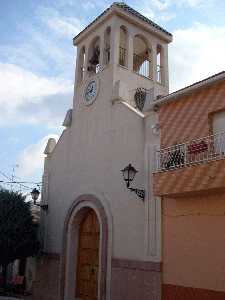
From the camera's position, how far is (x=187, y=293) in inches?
384

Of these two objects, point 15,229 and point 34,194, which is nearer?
point 15,229

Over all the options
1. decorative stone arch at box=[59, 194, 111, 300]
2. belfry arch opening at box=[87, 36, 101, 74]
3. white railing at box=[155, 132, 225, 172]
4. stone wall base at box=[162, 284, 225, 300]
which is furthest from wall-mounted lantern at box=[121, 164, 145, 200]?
belfry arch opening at box=[87, 36, 101, 74]

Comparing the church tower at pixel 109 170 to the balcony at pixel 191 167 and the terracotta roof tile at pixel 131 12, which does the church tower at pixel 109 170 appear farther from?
the balcony at pixel 191 167

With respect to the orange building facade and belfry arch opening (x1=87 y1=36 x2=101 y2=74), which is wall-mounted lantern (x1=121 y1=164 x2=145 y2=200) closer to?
the orange building facade

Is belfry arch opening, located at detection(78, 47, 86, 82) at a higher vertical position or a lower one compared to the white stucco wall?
higher

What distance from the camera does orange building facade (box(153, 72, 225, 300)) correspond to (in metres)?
9.24

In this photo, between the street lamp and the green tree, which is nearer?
the green tree

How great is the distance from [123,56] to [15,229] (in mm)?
8278

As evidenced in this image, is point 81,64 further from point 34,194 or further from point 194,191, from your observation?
point 194,191

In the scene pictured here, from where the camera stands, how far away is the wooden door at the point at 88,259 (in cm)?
1339

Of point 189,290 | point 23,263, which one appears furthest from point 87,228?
point 23,263

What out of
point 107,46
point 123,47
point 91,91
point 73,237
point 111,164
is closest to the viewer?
point 111,164

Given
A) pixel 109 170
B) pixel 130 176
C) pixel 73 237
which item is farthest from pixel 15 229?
pixel 130 176

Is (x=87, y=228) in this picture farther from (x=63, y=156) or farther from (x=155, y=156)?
(x=155, y=156)
